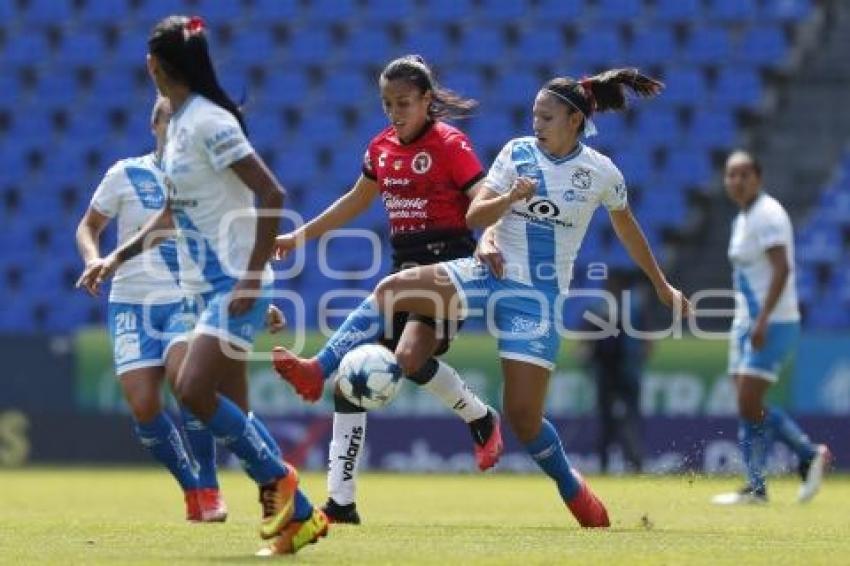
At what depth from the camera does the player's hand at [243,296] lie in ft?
25.5

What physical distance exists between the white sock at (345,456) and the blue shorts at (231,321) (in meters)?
2.50

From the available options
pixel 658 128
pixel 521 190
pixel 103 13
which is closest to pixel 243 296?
pixel 521 190

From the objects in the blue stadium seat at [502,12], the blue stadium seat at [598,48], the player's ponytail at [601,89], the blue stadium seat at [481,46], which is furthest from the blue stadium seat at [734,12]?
the player's ponytail at [601,89]

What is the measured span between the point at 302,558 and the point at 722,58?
16620mm

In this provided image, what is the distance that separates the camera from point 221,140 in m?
7.90

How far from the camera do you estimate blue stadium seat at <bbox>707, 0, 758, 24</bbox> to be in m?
23.7

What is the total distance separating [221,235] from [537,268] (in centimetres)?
235

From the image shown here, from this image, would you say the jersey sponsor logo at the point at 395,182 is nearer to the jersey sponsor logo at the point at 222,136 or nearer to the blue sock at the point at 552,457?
the blue sock at the point at 552,457

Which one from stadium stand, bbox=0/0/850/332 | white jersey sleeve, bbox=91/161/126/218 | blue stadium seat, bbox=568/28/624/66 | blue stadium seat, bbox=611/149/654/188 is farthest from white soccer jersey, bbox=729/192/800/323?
blue stadium seat, bbox=568/28/624/66

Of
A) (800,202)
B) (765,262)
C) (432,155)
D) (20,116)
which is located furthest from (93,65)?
(432,155)

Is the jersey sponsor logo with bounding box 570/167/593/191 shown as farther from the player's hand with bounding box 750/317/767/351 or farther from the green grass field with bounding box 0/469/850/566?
the player's hand with bounding box 750/317/767/351

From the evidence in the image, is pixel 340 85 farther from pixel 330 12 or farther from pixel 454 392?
pixel 454 392

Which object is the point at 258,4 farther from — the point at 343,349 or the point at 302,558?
the point at 302,558

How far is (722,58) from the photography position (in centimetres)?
2350
